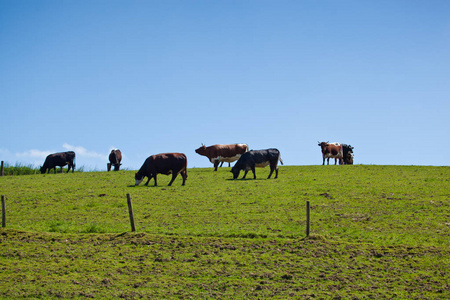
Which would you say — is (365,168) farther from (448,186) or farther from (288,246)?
(288,246)

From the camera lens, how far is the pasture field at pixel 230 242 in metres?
15.2

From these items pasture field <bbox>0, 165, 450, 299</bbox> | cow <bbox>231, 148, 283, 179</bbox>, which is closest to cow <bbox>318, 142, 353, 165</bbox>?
cow <bbox>231, 148, 283, 179</bbox>

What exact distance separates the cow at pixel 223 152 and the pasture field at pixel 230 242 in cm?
1337

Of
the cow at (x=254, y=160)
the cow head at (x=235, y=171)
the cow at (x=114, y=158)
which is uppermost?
the cow at (x=114, y=158)

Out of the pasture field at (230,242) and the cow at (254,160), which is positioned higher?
the cow at (254,160)

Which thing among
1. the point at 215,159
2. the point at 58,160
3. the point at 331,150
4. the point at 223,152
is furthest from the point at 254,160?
the point at 58,160

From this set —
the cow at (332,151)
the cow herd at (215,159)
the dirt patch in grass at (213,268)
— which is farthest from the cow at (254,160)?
the dirt patch in grass at (213,268)

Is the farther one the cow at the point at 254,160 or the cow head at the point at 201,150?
the cow head at the point at 201,150

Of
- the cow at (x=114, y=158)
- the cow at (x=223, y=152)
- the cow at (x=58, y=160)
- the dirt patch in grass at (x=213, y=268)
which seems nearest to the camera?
the dirt patch in grass at (x=213, y=268)

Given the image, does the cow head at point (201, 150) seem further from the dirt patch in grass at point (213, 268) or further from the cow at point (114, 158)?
the dirt patch in grass at point (213, 268)

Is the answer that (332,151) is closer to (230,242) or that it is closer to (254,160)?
(254,160)

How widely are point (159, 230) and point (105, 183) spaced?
1438 centimetres

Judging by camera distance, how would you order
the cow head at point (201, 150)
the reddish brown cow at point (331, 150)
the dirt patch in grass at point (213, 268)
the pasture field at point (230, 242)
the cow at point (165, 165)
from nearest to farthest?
the dirt patch in grass at point (213, 268) < the pasture field at point (230, 242) < the cow at point (165, 165) < the cow head at point (201, 150) < the reddish brown cow at point (331, 150)

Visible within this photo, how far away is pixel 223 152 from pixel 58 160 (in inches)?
594
